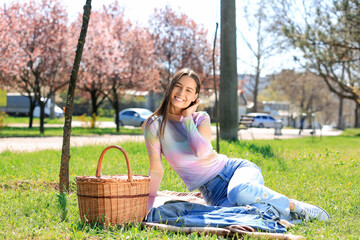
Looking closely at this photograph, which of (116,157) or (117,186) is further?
(116,157)

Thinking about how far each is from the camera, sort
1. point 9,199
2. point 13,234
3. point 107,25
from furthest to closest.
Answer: point 107,25
point 9,199
point 13,234

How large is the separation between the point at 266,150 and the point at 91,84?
1710 cm

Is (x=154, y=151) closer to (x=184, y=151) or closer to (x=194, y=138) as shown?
(x=184, y=151)

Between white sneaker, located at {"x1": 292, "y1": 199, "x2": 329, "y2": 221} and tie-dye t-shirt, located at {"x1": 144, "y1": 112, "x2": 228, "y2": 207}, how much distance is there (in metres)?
0.83

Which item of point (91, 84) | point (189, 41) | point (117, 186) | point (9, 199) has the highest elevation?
point (189, 41)

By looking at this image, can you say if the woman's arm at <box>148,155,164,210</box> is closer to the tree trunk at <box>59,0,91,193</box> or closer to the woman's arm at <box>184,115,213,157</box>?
the woman's arm at <box>184,115,213,157</box>

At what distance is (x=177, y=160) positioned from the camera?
156 inches

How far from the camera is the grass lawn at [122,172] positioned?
3418mm

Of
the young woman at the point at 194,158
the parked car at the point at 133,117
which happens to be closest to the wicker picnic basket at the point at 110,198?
the young woman at the point at 194,158

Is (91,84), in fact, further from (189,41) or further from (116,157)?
(116,157)

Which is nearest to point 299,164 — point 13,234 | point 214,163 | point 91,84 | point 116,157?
point 116,157

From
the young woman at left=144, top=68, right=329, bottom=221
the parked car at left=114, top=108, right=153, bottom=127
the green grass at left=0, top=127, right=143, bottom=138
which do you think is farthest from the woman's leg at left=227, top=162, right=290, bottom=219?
the parked car at left=114, top=108, right=153, bottom=127

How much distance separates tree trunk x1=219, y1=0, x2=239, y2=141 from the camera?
40.0 feet

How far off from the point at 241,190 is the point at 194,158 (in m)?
0.52
